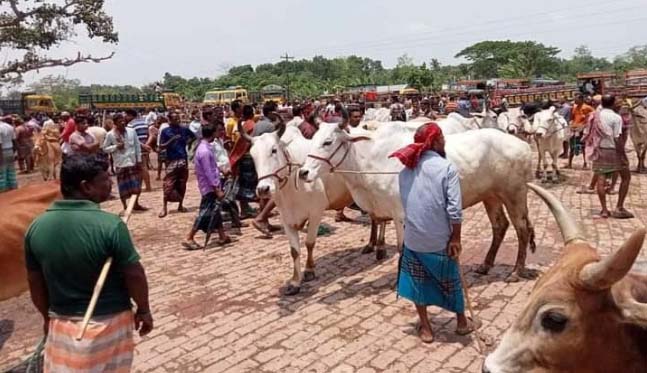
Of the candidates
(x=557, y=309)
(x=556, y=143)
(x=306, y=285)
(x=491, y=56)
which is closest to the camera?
(x=557, y=309)

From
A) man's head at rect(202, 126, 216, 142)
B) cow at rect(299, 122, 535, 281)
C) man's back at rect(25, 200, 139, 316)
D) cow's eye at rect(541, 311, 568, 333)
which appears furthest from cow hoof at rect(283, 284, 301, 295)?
cow's eye at rect(541, 311, 568, 333)

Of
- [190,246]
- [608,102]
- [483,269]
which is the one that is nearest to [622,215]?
[608,102]

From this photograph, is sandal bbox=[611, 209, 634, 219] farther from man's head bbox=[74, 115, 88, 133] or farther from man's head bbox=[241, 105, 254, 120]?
man's head bbox=[74, 115, 88, 133]

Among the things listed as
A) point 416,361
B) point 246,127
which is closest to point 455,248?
point 416,361

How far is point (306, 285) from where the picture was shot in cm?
632

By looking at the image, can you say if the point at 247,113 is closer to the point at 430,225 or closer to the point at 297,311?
the point at 297,311

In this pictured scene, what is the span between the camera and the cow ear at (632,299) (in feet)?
6.42

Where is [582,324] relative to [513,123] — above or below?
below

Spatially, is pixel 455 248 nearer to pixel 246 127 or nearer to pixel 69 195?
pixel 69 195

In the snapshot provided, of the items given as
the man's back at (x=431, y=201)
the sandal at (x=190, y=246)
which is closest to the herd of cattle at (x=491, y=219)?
the man's back at (x=431, y=201)

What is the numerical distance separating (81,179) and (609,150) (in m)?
8.24

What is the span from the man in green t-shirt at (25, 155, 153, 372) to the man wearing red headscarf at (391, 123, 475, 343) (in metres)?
2.29

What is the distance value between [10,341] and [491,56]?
87594 millimetres

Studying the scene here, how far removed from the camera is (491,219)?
6719 mm
